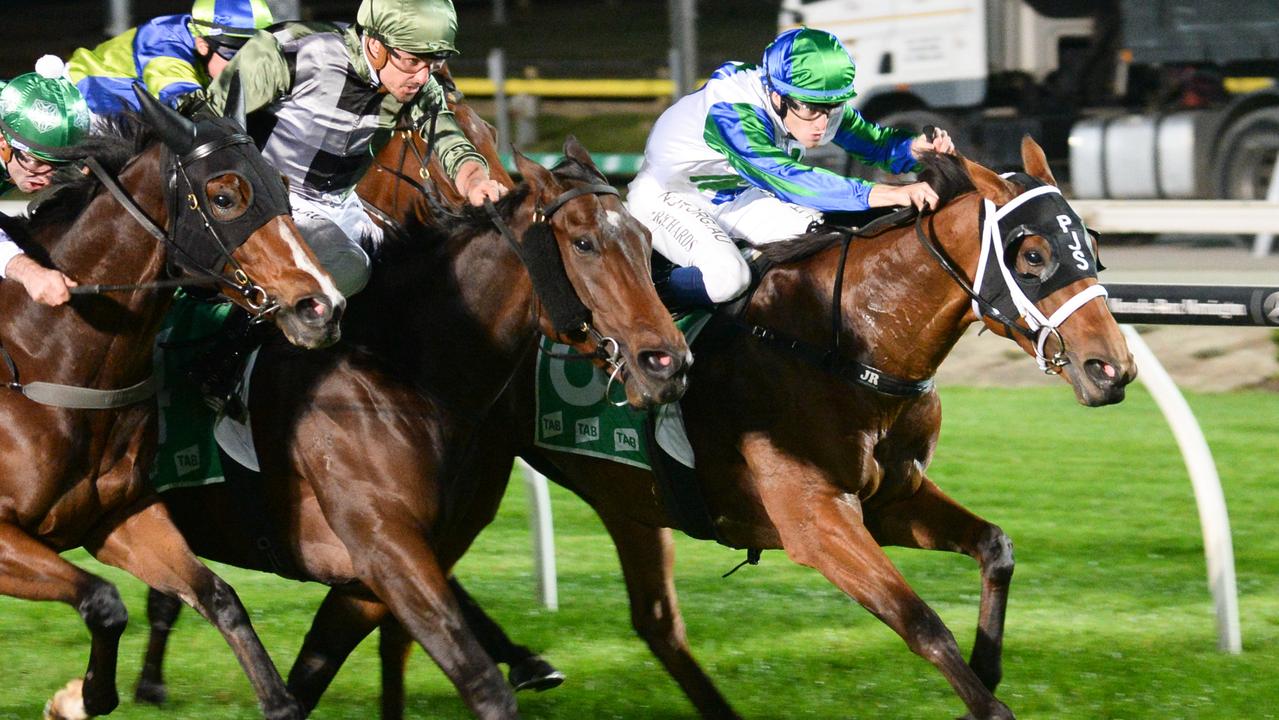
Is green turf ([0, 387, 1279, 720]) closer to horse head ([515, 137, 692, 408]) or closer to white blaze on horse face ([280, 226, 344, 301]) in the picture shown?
horse head ([515, 137, 692, 408])

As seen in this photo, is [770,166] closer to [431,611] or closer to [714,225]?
[714,225]

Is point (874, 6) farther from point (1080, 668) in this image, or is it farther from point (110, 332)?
point (110, 332)

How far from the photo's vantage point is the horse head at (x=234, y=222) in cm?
384

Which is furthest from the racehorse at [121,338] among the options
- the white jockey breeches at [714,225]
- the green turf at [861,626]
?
the white jockey breeches at [714,225]

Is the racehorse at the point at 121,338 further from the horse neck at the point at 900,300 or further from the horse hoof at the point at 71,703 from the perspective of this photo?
the horse neck at the point at 900,300

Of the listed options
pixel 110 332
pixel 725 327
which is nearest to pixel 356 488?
pixel 110 332

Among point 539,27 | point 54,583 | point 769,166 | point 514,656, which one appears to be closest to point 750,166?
point 769,166

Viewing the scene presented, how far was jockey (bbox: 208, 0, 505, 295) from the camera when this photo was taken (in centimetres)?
429

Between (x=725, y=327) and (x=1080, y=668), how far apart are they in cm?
159

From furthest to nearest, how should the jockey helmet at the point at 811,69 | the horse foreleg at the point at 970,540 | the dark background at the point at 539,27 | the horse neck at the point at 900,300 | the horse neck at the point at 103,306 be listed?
the dark background at the point at 539,27 < the jockey helmet at the point at 811,69 < the horse foreleg at the point at 970,540 < the horse neck at the point at 900,300 < the horse neck at the point at 103,306

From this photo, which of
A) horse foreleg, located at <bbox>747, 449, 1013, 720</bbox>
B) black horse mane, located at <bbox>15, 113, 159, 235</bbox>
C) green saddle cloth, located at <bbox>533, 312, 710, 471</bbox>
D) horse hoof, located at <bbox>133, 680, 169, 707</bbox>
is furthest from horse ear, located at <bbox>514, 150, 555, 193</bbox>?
horse hoof, located at <bbox>133, 680, 169, 707</bbox>

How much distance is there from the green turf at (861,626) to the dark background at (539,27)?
1373 centimetres

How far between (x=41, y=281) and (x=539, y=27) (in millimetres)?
25423

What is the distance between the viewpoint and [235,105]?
13.7 ft
